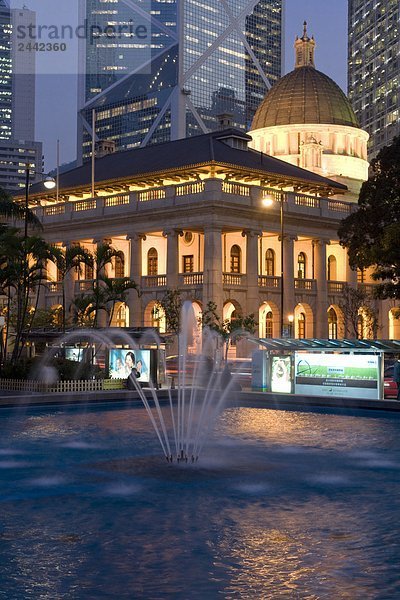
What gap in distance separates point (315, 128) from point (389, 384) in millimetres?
73540

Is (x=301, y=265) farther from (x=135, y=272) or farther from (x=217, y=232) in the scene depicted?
(x=135, y=272)

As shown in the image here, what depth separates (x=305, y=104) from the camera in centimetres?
10981

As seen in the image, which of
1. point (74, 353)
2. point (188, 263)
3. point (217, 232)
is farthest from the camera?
point (188, 263)

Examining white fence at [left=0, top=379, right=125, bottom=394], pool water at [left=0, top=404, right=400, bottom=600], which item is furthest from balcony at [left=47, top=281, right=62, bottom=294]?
pool water at [left=0, top=404, right=400, bottom=600]

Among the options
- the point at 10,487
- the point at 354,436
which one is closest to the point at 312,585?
the point at 10,487

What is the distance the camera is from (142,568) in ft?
39.2

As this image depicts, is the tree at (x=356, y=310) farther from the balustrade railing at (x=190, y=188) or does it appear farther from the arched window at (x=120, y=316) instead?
the arched window at (x=120, y=316)

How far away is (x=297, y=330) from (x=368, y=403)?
1715 inches

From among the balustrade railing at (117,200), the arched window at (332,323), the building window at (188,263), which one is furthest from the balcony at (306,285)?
the balustrade railing at (117,200)

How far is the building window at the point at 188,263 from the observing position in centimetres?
7716

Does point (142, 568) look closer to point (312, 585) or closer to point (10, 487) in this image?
point (312, 585)

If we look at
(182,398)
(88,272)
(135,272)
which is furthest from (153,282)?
(182,398)

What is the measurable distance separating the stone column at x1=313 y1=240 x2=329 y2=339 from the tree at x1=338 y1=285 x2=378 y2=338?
1.79 m

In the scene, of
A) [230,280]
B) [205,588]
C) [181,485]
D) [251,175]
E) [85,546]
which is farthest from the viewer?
[251,175]
